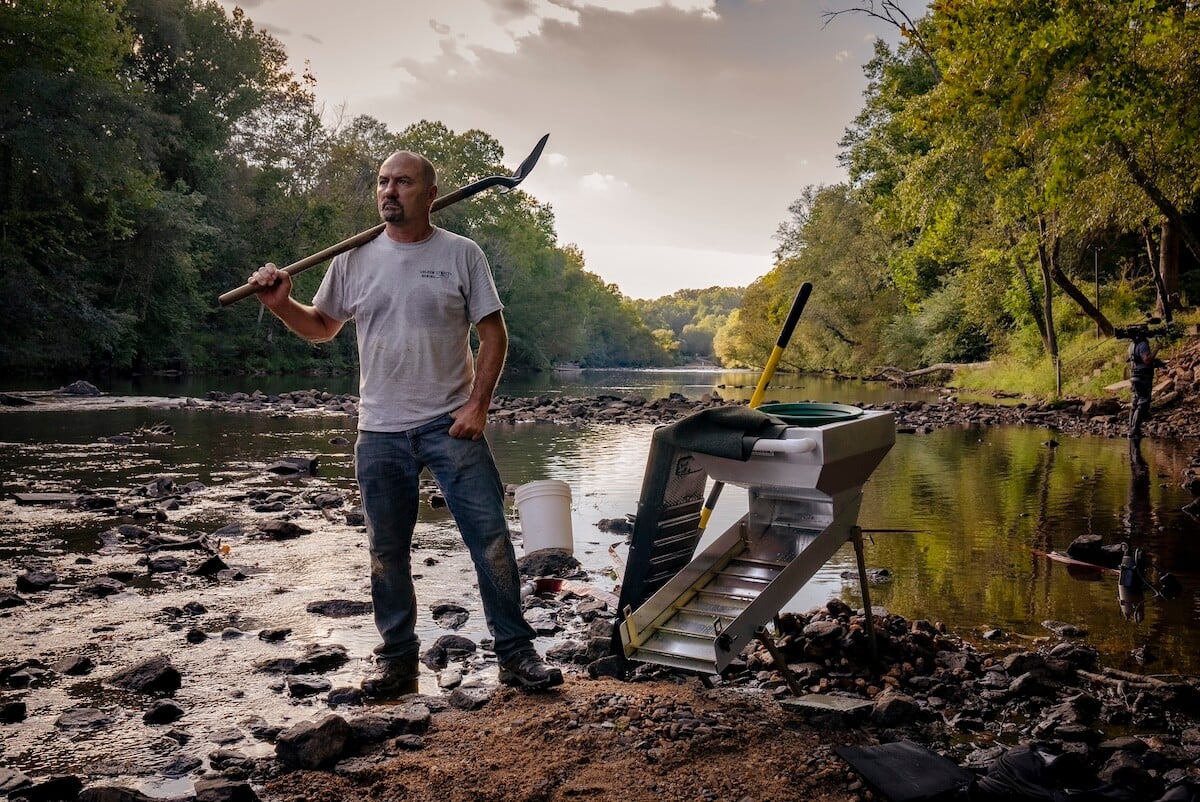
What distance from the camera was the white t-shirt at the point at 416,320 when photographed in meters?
4.98

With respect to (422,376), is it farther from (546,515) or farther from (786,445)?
(546,515)

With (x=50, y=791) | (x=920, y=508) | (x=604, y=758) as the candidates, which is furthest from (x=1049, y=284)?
(x=50, y=791)

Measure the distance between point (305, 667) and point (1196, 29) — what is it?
16540mm

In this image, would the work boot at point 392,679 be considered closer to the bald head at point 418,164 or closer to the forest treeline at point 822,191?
the bald head at point 418,164

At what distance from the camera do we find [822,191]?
7119cm

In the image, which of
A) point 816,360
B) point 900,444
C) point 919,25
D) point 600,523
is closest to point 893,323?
point 816,360

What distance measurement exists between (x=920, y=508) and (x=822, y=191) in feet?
209

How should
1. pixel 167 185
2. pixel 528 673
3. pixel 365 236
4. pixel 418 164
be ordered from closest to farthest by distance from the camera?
pixel 528 673 → pixel 418 164 → pixel 365 236 → pixel 167 185

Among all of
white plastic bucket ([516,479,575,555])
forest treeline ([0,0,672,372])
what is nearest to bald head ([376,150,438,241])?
white plastic bucket ([516,479,575,555])

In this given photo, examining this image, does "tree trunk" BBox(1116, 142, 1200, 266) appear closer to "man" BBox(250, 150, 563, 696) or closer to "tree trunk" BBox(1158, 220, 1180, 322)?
"tree trunk" BBox(1158, 220, 1180, 322)

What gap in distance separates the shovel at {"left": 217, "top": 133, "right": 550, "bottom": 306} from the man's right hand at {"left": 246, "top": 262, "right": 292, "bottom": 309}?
0.04 metres

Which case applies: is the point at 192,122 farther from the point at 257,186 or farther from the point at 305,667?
the point at 305,667

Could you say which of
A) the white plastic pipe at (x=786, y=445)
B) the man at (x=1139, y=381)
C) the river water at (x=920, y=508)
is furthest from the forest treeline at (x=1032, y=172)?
the white plastic pipe at (x=786, y=445)

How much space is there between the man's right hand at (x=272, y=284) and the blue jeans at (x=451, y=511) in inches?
32.9
